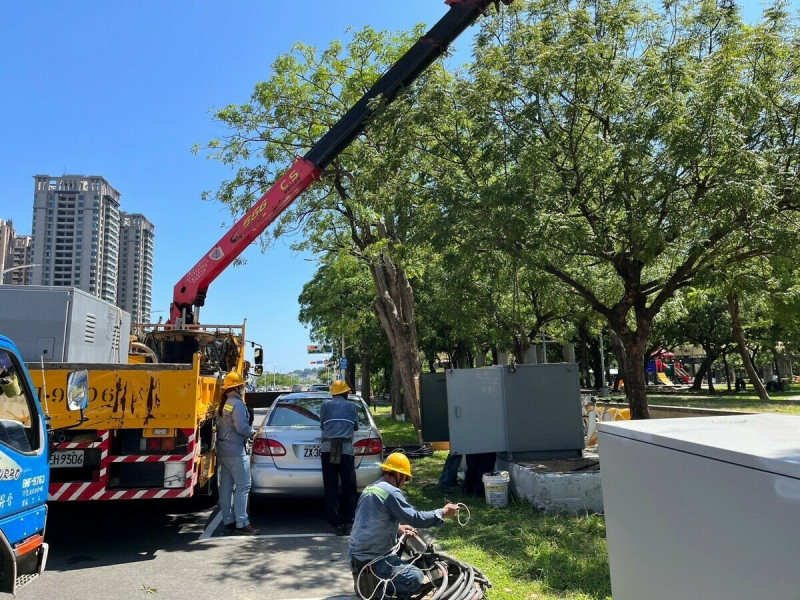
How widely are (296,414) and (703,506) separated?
6660 mm

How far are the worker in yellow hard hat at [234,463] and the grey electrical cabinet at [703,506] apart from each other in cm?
502

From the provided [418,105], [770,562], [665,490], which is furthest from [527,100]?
[770,562]

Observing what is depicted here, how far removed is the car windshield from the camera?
8062 millimetres

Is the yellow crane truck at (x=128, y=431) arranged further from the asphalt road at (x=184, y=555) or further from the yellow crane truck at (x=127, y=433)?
the asphalt road at (x=184, y=555)

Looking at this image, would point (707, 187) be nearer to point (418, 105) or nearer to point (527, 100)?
point (527, 100)

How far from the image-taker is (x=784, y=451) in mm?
1982

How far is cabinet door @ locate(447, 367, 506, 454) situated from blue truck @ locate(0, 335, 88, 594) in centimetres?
555

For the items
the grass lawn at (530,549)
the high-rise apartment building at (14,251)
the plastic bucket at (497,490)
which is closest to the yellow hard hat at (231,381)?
the grass lawn at (530,549)

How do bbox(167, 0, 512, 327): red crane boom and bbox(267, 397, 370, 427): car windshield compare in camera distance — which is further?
bbox(167, 0, 512, 327): red crane boom

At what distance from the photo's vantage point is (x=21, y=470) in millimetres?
3676

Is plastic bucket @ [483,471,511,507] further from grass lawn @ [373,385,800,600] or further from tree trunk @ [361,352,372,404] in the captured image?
tree trunk @ [361,352,372,404]

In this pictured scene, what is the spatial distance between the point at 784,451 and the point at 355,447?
6.18m

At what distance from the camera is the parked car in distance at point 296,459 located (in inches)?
292

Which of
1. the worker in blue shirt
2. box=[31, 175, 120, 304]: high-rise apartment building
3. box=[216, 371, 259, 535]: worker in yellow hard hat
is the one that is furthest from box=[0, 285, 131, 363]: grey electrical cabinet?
box=[31, 175, 120, 304]: high-rise apartment building
